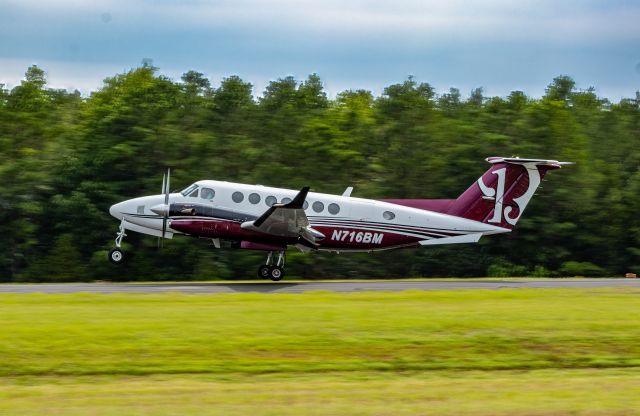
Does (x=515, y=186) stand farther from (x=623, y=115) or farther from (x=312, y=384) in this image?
(x=623, y=115)

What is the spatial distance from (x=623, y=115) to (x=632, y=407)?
53.6 meters

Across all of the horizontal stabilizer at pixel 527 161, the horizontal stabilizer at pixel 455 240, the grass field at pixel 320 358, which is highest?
the horizontal stabilizer at pixel 527 161

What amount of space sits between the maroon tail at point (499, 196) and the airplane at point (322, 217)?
0.12 feet

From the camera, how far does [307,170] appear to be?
53.4 m

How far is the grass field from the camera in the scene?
13.1 meters

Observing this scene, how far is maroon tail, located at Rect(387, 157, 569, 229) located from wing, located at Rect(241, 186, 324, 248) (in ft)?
13.8

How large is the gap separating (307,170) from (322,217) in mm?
18215

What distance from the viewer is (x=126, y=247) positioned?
49.2m

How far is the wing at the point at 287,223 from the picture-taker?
104 ft

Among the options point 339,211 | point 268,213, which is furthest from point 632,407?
point 339,211

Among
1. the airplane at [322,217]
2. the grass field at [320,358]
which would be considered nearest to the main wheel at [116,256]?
the airplane at [322,217]

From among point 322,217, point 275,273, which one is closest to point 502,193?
point 322,217

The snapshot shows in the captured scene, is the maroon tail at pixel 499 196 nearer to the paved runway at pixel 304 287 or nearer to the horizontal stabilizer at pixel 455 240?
the horizontal stabilizer at pixel 455 240

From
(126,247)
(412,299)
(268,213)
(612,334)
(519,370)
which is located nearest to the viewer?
(519,370)
